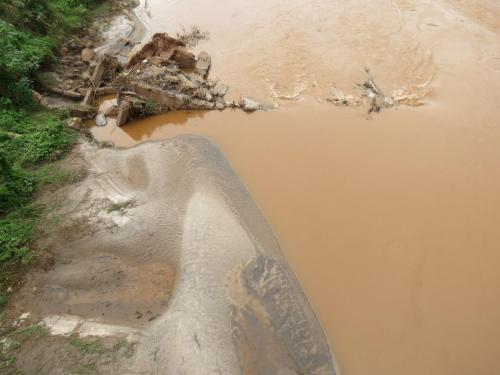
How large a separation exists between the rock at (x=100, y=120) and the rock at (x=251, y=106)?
346 centimetres

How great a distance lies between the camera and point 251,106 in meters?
8.66

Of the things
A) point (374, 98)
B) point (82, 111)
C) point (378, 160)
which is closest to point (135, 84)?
point (82, 111)

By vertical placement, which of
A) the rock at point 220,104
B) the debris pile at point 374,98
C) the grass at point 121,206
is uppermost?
the rock at point 220,104

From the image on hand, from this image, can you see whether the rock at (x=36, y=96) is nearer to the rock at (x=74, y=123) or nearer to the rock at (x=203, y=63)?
the rock at (x=74, y=123)

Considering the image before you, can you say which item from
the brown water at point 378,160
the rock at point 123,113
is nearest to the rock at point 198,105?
the brown water at point 378,160

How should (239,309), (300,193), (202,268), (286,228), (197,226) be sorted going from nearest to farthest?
1. (239,309)
2. (202,268)
3. (197,226)
4. (286,228)
5. (300,193)

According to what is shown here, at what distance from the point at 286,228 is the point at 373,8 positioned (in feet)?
32.6

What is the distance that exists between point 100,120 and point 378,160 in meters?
6.75

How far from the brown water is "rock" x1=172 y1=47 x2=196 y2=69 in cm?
79

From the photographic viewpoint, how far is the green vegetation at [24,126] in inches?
222

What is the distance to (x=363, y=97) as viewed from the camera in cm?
870

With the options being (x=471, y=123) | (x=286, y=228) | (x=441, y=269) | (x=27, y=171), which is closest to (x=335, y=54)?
(x=471, y=123)

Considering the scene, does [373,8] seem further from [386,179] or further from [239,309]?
[239,309]

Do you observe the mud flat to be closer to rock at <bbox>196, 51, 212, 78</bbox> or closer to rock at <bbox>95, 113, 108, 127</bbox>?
rock at <bbox>95, 113, 108, 127</bbox>
